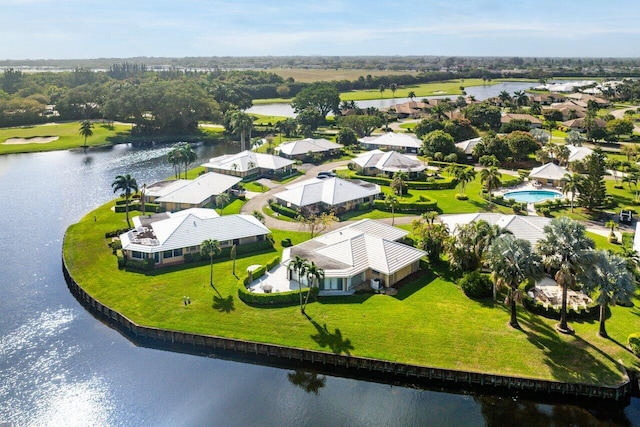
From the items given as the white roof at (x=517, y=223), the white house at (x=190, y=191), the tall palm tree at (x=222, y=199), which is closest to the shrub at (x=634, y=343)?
the white roof at (x=517, y=223)

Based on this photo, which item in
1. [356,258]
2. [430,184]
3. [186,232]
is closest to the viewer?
[356,258]

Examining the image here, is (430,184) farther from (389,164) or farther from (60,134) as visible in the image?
(60,134)

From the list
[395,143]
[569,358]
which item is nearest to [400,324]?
[569,358]

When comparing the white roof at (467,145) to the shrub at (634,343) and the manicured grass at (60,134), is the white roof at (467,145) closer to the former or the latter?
the shrub at (634,343)

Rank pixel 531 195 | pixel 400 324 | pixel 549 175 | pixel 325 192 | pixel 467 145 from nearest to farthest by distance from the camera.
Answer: pixel 400 324 → pixel 325 192 → pixel 531 195 → pixel 549 175 → pixel 467 145

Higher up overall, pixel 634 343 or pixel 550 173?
pixel 550 173

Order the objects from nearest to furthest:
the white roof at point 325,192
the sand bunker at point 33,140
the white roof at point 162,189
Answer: the white roof at point 325,192, the white roof at point 162,189, the sand bunker at point 33,140
